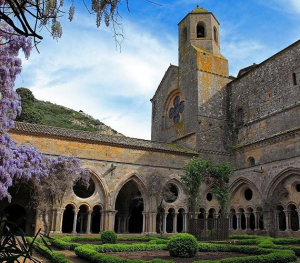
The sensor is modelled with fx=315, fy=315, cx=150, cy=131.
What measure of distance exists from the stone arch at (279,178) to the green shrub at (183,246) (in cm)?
1019

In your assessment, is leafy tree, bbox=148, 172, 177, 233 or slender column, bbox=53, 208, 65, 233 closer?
slender column, bbox=53, 208, 65, 233

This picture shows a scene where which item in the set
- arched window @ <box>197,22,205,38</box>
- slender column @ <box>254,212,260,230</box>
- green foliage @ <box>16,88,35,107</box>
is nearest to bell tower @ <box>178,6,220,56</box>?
arched window @ <box>197,22,205,38</box>

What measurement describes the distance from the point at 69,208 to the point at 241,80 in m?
16.6

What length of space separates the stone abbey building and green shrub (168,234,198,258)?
9.09 meters

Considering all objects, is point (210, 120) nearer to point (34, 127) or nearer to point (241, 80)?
point (241, 80)

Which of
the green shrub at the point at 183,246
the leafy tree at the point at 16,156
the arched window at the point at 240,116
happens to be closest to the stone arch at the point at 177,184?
the leafy tree at the point at 16,156

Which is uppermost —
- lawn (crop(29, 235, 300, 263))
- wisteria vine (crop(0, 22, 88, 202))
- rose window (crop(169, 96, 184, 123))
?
rose window (crop(169, 96, 184, 123))

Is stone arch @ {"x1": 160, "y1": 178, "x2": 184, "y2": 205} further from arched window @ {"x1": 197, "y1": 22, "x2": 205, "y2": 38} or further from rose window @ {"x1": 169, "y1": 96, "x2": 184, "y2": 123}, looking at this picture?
arched window @ {"x1": 197, "y1": 22, "x2": 205, "y2": 38}

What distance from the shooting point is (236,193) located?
22.6 m

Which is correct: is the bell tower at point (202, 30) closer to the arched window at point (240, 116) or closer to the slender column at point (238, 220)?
the arched window at point (240, 116)

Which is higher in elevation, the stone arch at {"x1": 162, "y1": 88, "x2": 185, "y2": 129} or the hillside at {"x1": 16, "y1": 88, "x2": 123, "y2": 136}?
the hillside at {"x1": 16, "y1": 88, "x2": 123, "y2": 136}

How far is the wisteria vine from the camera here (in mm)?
13021

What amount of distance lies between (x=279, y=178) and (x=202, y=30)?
1579 cm

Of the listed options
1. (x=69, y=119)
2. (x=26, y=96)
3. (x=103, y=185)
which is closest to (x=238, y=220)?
(x=103, y=185)
